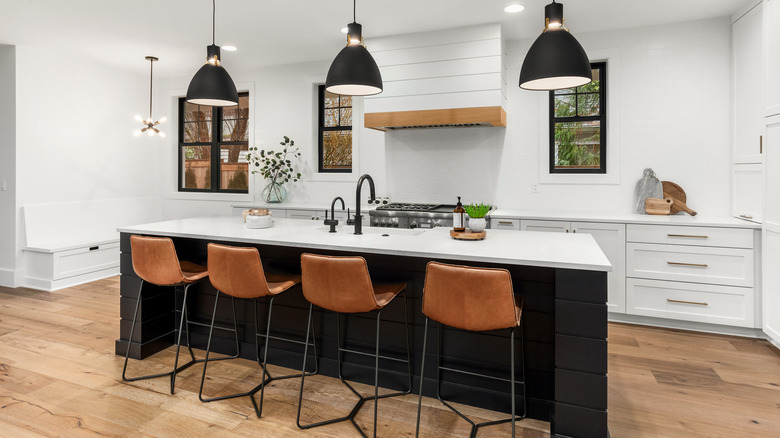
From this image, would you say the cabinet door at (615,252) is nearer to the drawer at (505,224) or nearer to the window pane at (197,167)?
the drawer at (505,224)

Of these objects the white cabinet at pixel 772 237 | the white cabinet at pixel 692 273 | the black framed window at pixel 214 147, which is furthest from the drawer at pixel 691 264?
the black framed window at pixel 214 147

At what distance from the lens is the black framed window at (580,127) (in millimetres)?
4613

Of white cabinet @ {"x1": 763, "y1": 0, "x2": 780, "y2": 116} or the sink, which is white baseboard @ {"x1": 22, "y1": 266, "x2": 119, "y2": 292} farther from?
white cabinet @ {"x1": 763, "y1": 0, "x2": 780, "y2": 116}

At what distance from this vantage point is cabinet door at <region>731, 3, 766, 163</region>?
142 inches

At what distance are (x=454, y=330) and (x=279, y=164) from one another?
402cm

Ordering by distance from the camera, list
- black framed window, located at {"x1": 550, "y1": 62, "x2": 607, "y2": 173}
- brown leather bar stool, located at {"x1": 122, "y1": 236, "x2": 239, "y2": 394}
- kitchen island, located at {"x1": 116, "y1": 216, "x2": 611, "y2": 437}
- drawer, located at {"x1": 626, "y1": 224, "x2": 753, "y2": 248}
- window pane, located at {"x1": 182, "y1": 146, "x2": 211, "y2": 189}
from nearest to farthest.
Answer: kitchen island, located at {"x1": 116, "y1": 216, "x2": 611, "y2": 437} < brown leather bar stool, located at {"x1": 122, "y1": 236, "x2": 239, "y2": 394} < drawer, located at {"x1": 626, "y1": 224, "x2": 753, "y2": 248} < black framed window, located at {"x1": 550, "y1": 62, "x2": 607, "y2": 173} < window pane, located at {"x1": 182, "y1": 146, "x2": 211, "y2": 189}

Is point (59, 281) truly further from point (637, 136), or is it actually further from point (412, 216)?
point (637, 136)

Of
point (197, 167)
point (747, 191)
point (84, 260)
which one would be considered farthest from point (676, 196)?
point (84, 260)

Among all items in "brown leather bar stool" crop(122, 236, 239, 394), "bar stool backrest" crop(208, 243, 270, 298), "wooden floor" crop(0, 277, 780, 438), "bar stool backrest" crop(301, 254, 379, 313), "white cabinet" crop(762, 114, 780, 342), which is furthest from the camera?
"white cabinet" crop(762, 114, 780, 342)

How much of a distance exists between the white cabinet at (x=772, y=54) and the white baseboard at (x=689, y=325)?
1.70 meters

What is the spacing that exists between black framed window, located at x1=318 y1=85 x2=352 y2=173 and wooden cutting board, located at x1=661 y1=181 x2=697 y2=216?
344cm

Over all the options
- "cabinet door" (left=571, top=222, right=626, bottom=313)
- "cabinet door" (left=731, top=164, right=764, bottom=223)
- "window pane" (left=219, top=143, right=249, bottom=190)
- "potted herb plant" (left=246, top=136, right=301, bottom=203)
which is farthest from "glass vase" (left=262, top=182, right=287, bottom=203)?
"cabinet door" (left=731, top=164, right=764, bottom=223)

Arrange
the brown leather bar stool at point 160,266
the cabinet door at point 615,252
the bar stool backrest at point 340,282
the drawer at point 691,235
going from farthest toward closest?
the cabinet door at point 615,252 < the drawer at point 691,235 < the brown leather bar stool at point 160,266 < the bar stool backrest at point 340,282

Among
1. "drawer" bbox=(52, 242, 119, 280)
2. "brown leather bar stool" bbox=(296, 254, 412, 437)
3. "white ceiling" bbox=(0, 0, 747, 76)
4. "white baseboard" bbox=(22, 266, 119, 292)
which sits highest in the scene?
"white ceiling" bbox=(0, 0, 747, 76)
